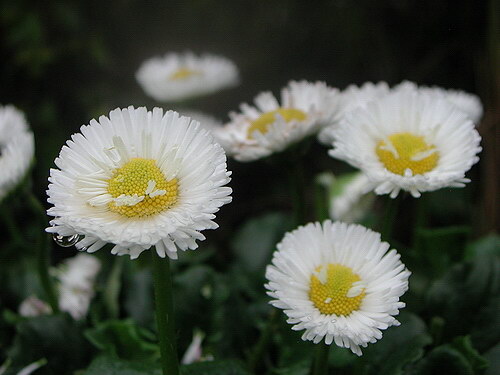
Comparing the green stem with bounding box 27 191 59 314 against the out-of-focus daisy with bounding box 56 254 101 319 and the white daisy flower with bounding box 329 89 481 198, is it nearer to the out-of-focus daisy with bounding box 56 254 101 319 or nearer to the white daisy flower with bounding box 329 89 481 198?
the out-of-focus daisy with bounding box 56 254 101 319

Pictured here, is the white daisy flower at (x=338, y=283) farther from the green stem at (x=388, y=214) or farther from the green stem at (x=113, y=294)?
the green stem at (x=113, y=294)

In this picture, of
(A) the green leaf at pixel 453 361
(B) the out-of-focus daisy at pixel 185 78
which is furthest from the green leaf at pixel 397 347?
(B) the out-of-focus daisy at pixel 185 78

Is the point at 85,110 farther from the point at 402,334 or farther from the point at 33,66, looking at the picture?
the point at 402,334

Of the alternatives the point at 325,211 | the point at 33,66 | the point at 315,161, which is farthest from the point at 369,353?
the point at 33,66

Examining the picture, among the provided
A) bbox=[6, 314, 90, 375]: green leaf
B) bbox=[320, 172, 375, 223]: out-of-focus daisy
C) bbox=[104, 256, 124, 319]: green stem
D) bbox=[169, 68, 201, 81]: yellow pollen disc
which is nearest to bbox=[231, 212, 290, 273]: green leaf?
bbox=[320, 172, 375, 223]: out-of-focus daisy

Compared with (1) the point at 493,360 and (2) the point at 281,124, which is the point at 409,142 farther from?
(1) the point at 493,360

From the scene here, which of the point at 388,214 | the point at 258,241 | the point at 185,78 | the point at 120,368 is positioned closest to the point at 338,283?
the point at 388,214

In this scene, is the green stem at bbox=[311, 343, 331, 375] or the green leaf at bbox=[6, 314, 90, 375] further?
the green leaf at bbox=[6, 314, 90, 375]

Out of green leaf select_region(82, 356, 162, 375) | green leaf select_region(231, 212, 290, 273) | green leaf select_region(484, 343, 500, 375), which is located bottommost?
green leaf select_region(82, 356, 162, 375)
